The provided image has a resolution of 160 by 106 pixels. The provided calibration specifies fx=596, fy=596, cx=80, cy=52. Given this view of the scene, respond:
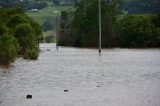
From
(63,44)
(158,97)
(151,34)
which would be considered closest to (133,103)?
(158,97)

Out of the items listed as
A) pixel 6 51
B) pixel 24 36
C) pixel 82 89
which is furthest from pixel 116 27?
pixel 82 89

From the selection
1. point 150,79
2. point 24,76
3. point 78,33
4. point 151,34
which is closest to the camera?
point 150,79

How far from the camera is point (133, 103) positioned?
83.4 feet

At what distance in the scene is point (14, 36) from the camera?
248 feet

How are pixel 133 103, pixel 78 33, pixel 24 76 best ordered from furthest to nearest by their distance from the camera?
pixel 78 33, pixel 24 76, pixel 133 103

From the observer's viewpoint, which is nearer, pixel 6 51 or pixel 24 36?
pixel 6 51

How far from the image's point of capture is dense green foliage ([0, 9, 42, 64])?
5512cm

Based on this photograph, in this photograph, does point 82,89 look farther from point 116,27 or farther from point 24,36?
point 116,27

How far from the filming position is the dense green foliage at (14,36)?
2170 inches

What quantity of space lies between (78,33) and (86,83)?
97.2 m

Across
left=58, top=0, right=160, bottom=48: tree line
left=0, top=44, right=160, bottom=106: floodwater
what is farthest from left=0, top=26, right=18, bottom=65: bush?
left=58, top=0, right=160, bottom=48: tree line

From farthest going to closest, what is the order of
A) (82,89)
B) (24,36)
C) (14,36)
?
(24,36)
(14,36)
(82,89)

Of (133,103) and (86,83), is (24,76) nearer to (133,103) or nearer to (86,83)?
(86,83)

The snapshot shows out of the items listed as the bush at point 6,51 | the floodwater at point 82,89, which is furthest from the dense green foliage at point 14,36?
the floodwater at point 82,89
